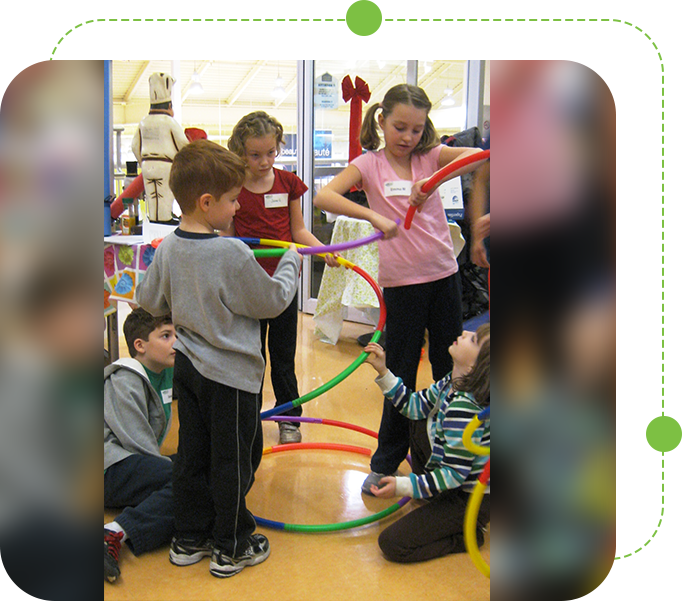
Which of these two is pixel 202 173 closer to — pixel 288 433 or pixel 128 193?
pixel 128 193

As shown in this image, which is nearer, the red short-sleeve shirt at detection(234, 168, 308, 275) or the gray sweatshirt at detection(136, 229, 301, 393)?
the gray sweatshirt at detection(136, 229, 301, 393)

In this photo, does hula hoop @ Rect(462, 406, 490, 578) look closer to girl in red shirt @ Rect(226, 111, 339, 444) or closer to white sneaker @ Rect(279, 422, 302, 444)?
girl in red shirt @ Rect(226, 111, 339, 444)

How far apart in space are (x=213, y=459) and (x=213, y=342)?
320 mm

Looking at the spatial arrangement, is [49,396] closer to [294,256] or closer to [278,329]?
[294,256]

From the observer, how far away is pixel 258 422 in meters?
1.96

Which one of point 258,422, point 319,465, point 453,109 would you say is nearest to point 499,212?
point 258,422

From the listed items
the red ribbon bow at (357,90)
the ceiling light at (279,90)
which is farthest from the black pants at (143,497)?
the ceiling light at (279,90)

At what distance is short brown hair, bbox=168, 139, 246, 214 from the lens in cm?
170

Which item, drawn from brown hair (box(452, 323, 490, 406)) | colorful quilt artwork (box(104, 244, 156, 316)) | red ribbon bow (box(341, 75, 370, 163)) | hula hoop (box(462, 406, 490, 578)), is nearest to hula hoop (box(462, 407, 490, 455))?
hula hoop (box(462, 406, 490, 578))

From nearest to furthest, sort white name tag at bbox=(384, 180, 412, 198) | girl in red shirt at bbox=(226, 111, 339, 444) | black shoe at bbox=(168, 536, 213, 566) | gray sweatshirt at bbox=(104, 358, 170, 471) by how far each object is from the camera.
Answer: black shoe at bbox=(168, 536, 213, 566)
white name tag at bbox=(384, 180, 412, 198)
gray sweatshirt at bbox=(104, 358, 170, 471)
girl in red shirt at bbox=(226, 111, 339, 444)

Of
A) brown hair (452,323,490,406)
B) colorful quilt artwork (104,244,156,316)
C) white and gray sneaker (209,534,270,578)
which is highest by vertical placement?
colorful quilt artwork (104,244,156,316)

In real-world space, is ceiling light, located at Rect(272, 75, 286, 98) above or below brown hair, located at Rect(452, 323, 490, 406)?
above

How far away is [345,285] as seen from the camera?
4219 millimetres

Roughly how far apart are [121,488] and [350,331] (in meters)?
2.56
